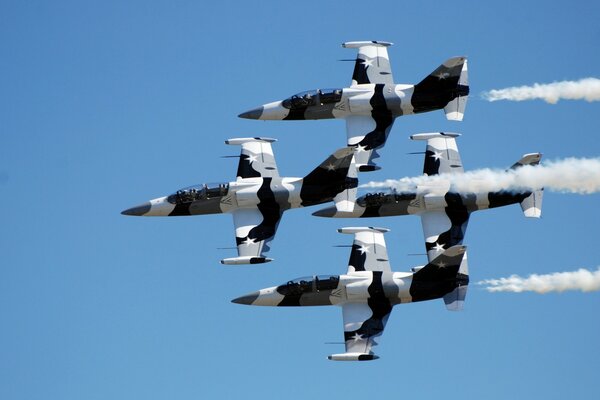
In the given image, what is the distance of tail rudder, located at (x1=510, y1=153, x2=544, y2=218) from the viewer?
6694 centimetres

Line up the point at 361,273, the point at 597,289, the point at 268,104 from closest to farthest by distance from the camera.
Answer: the point at 597,289 < the point at 361,273 < the point at 268,104

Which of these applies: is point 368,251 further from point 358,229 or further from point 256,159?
point 256,159

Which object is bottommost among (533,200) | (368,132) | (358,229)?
(358,229)

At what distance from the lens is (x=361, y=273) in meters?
66.1

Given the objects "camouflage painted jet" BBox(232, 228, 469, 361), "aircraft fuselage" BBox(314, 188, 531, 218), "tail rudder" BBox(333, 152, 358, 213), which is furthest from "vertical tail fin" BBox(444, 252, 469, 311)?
"tail rudder" BBox(333, 152, 358, 213)

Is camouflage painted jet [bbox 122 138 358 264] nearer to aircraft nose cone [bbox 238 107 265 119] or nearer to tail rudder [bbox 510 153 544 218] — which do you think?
aircraft nose cone [bbox 238 107 265 119]

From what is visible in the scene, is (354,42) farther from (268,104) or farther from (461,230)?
(461,230)

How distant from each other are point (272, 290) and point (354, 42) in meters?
11.8

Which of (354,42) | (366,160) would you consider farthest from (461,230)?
(354,42)

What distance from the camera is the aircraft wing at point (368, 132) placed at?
68.9 meters

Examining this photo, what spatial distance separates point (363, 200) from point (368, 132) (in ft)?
9.74

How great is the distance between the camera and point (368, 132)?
69312 millimetres

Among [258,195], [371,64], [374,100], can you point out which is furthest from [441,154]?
[258,195]

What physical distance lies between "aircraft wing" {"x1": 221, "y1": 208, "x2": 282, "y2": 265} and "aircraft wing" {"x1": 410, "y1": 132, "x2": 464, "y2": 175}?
6.50 metres
